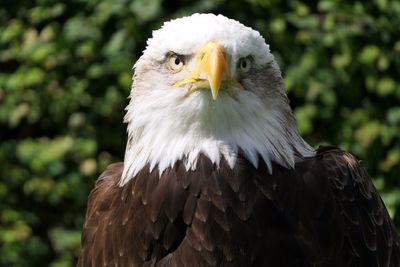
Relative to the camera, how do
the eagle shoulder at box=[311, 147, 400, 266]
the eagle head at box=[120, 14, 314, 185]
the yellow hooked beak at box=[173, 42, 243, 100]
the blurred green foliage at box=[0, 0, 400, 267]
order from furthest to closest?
1. the blurred green foliage at box=[0, 0, 400, 267]
2. the eagle shoulder at box=[311, 147, 400, 266]
3. the eagle head at box=[120, 14, 314, 185]
4. the yellow hooked beak at box=[173, 42, 243, 100]

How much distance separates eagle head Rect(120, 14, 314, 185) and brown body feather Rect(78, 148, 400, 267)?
55mm

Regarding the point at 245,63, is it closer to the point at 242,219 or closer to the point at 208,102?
the point at 208,102

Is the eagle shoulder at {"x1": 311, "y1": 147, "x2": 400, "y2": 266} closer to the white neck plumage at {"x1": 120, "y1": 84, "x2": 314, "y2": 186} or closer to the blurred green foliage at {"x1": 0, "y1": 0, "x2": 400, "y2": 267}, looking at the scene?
the white neck plumage at {"x1": 120, "y1": 84, "x2": 314, "y2": 186}

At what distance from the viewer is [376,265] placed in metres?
3.99

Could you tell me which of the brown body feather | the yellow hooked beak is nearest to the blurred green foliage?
the brown body feather

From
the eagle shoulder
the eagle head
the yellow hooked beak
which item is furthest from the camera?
the eagle shoulder

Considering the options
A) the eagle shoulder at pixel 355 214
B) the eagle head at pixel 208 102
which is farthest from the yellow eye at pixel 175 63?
the eagle shoulder at pixel 355 214

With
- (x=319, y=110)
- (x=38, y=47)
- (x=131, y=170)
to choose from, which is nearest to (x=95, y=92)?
(x=38, y=47)

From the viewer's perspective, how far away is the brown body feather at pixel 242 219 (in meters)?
3.77

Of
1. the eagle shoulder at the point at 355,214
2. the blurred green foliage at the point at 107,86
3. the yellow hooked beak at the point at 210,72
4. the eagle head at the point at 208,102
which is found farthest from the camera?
the blurred green foliage at the point at 107,86

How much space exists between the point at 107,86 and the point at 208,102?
2.79m

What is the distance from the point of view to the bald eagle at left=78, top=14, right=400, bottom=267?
3748 millimetres

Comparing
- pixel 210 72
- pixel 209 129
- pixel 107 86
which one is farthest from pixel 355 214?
pixel 107 86

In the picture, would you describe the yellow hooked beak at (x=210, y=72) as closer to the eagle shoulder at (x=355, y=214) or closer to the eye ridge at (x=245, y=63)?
the eye ridge at (x=245, y=63)
